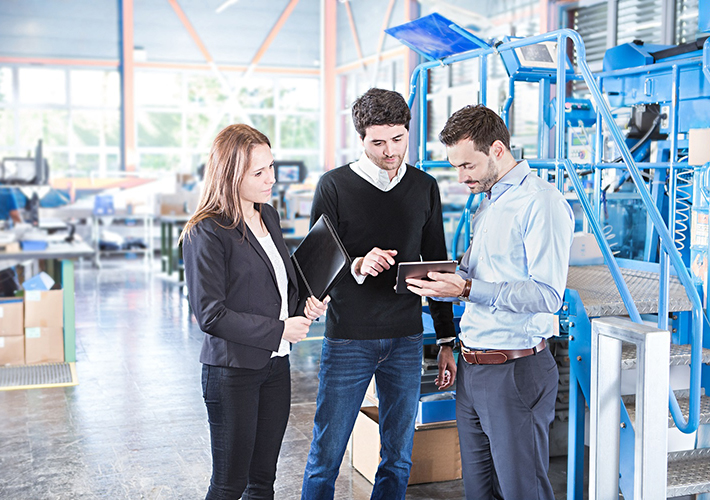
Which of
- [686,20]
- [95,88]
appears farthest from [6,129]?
[686,20]

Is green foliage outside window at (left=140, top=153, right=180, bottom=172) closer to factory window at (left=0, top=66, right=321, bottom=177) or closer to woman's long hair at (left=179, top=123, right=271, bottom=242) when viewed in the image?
factory window at (left=0, top=66, right=321, bottom=177)

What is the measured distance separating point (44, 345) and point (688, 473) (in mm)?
4790

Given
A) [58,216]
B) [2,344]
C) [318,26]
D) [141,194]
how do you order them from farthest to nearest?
[318,26] → [141,194] → [58,216] → [2,344]

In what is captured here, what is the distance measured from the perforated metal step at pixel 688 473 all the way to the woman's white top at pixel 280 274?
1.48 metres

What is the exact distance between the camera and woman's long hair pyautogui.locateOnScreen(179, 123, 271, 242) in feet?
7.02

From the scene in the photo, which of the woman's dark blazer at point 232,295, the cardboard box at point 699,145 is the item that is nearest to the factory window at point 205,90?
the cardboard box at point 699,145

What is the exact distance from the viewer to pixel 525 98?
10.6m

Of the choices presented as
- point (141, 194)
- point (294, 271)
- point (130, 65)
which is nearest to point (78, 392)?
point (294, 271)

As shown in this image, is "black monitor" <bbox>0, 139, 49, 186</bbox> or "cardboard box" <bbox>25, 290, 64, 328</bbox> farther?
"black monitor" <bbox>0, 139, 49, 186</bbox>

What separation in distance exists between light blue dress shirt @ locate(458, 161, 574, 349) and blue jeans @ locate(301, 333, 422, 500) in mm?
302

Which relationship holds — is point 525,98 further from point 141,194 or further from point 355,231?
point 355,231

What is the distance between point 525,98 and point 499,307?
903cm

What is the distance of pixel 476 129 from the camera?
2.15 meters

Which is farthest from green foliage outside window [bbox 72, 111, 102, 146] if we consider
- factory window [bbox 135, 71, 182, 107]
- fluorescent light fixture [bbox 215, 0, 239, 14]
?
fluorescent light fixture [bbox 215, 0, 239, 14]
